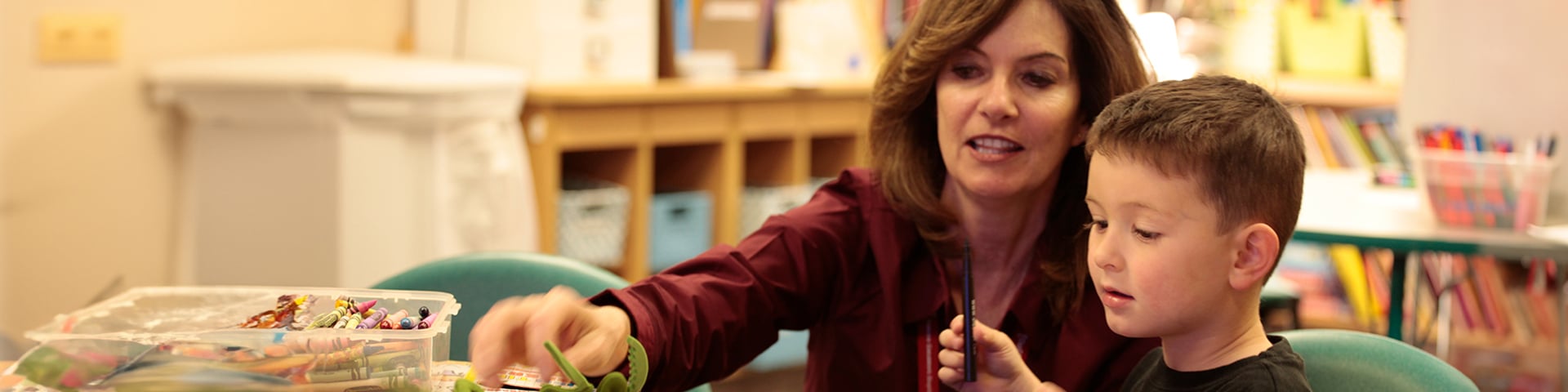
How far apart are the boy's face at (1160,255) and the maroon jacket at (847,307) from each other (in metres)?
0.30

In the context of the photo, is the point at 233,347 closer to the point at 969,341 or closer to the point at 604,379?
the point at 604,379

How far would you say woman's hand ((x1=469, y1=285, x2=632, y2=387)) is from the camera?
1.00 meters

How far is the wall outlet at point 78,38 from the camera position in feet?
9.07

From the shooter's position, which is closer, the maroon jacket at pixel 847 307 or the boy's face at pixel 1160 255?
the boy's face at pixel 1160 255

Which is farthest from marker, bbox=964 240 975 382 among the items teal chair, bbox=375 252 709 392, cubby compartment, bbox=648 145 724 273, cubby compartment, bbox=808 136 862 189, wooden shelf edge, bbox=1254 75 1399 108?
wooden shelf edge, bbox=1254 75 1399 108

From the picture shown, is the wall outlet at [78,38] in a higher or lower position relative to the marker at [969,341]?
higher

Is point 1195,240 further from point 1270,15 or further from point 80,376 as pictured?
point 1270,15

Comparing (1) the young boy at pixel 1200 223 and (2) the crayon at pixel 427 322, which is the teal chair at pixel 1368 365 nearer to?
(1) the young boy at pixel 1200 223

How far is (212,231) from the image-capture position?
294 centimetres

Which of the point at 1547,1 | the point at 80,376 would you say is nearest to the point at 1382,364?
the point at 80,376

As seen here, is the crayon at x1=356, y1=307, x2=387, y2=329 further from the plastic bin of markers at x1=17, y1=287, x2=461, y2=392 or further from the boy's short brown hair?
the boy's short brown hair

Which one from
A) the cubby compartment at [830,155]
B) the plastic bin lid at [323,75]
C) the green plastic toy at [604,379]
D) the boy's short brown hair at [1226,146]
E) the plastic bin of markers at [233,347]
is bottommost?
the cubby compartment at [830,155]

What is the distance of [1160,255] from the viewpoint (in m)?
1.06

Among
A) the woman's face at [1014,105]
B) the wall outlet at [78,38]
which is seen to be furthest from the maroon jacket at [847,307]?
the wall outlet at [78,38]
